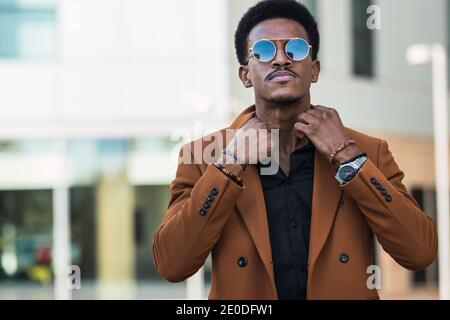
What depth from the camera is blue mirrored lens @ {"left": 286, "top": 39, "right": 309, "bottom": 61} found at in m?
1.79

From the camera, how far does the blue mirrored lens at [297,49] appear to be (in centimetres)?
179

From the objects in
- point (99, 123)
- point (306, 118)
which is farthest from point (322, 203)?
point (99, 123)

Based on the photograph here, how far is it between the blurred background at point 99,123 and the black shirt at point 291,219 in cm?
948

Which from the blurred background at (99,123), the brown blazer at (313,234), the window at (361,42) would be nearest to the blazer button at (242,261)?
the brown blazer at (313,234)

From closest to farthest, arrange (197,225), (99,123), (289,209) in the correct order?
(197,225) → (289,209) → (99,123)

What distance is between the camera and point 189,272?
1781mm

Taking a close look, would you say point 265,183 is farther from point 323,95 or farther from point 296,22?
point 323,95

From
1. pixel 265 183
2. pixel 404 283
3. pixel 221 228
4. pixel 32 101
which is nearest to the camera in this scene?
pixel 221 228

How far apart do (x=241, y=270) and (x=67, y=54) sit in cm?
1036

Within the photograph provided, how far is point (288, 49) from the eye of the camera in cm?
179

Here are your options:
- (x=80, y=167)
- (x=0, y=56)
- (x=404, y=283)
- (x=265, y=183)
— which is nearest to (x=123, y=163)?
(x=80, y=167)

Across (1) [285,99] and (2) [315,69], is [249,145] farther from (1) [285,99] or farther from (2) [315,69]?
(2) [315,69]

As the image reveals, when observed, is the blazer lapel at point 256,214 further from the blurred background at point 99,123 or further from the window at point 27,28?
the window at point 27,28

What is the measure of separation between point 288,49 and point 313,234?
405 mm
